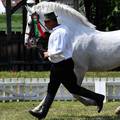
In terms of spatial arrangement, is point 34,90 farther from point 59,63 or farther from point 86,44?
point 59,63

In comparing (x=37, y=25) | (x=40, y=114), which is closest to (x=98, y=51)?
(x=37, y=25)

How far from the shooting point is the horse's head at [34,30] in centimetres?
887

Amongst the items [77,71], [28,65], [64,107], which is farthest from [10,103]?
[28,65]

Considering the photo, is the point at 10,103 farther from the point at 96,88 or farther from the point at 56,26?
the point at 56,26

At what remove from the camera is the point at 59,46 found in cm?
785

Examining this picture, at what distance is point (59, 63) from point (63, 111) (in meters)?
1.58

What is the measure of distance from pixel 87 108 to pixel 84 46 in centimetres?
170

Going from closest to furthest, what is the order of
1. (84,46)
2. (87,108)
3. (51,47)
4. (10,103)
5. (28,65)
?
1. (51,47)
2. (84,46)
3. (87,108)
4. (10,103)
5. (28,65)

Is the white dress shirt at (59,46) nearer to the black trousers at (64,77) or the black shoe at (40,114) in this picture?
the black trousers at (64,77)

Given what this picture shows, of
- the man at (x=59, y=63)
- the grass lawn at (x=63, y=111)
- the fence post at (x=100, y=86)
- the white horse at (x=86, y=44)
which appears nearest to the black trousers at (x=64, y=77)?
the man at (x=59, y=63)

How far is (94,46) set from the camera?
27.8 feet

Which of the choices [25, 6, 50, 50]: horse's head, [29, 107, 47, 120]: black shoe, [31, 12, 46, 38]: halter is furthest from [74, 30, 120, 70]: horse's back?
[29, 107, 47, 120]: black shoe

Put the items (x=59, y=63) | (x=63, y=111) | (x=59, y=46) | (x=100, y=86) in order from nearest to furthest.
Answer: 1. (x=59, y=46)
2. (x=59, y=63)
3. (x=63, y=111)
4. (x=100, y=86)

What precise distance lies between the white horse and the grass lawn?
0.69 meters
